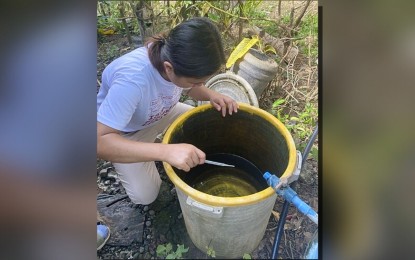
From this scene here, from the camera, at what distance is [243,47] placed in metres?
0.77

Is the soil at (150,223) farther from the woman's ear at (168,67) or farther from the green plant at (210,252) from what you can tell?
the woman's ear at (168,67)

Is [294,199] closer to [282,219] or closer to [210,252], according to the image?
[282,219]

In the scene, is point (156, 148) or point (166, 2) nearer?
point (156, 148)

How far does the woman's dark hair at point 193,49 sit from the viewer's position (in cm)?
61

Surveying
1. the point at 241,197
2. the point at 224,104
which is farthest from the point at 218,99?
the point at 241,197

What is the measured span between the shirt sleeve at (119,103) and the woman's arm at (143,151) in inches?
0.6

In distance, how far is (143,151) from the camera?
64 centimetres

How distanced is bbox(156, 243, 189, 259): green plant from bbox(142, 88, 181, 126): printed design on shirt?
28 centimetres

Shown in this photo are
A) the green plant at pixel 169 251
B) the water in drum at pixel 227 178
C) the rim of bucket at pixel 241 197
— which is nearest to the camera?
the rim of bucket at pixel 241 197

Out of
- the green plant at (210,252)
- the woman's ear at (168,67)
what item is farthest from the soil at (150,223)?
the woman's ear at (168,67)

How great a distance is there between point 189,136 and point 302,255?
34cm

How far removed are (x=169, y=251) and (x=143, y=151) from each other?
0.74 ft
